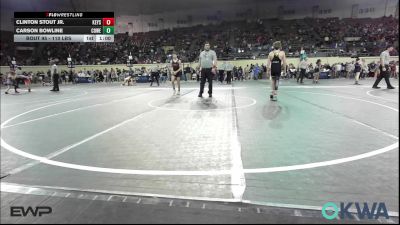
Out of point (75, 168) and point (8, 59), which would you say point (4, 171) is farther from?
point (8, 59)

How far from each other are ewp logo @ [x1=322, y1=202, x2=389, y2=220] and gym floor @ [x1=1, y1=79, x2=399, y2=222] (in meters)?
0.07

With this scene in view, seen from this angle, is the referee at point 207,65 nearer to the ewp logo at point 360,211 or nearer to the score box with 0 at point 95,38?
the score box with 0 at point 95,38

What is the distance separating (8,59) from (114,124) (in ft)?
88.9

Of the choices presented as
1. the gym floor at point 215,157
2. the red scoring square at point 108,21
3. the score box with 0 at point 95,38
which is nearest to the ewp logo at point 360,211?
the gym floor at point 215,157

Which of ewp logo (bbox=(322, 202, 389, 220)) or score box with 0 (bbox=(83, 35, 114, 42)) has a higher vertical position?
score box with 0 (bbox=(83, 35, 114, 42))

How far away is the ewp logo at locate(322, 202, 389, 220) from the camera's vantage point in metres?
2.14

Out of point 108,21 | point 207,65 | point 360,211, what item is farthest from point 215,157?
point 108,21

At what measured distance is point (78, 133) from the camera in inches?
200

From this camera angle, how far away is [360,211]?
2191mm

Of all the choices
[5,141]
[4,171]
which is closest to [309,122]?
[4,171]
